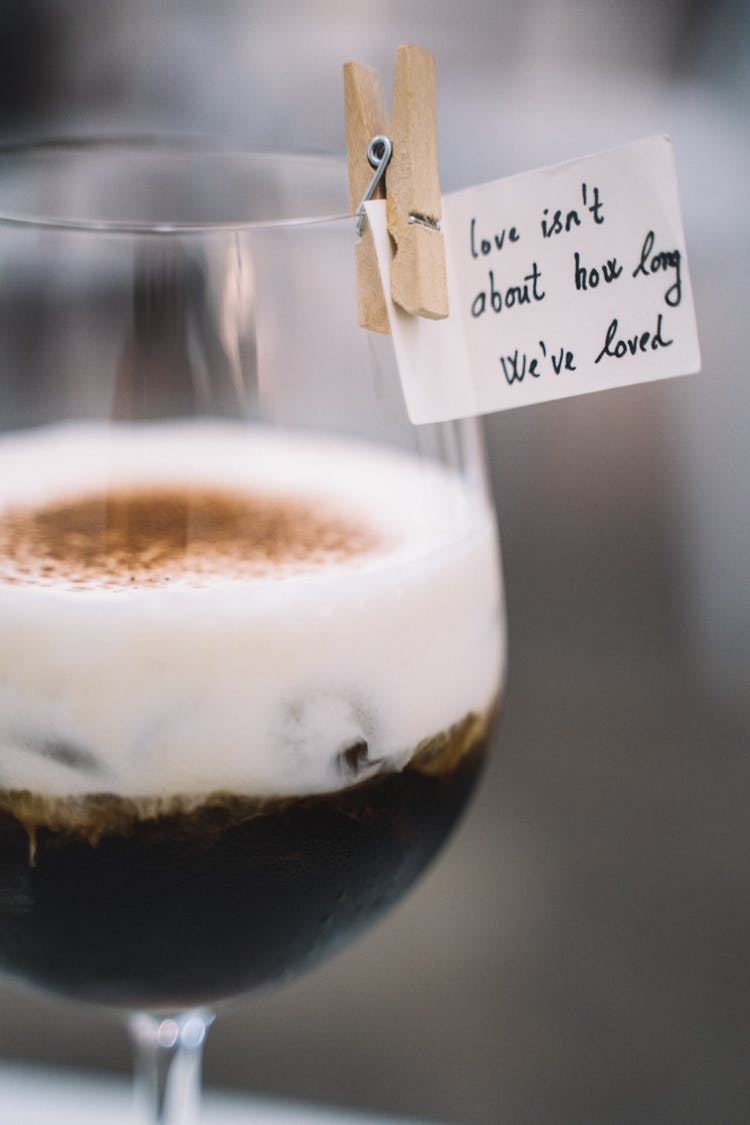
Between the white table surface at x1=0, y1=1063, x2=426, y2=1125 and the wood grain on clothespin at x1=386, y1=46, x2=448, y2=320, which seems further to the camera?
the white table surface at x1=0, y1=1063, x2=426, y2=1125

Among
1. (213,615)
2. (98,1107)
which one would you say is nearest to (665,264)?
(213,615)

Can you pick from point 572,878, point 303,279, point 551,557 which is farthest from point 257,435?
point 551,557

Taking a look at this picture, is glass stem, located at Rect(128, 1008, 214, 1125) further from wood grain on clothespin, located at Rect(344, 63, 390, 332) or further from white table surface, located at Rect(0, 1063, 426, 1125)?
wood grain on clothespin, located at Rect(344, 63, 390, 332)

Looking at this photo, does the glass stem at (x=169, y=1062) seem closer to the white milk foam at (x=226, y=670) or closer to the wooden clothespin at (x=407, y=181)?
the white milk foam at (x=226, y=670)

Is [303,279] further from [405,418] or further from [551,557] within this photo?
[551,557]

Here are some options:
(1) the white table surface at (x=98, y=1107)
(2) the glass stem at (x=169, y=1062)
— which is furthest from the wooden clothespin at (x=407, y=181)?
(1) the white table surface at (x=98, y=1107)

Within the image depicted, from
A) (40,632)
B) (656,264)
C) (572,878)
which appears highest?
(656,264)

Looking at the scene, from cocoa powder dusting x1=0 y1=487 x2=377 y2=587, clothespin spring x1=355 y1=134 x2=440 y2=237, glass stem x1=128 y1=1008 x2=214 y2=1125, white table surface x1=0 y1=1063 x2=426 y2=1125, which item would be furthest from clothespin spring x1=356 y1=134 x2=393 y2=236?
white table surface x1=0 y1=1063 x2=426 y2=1125
